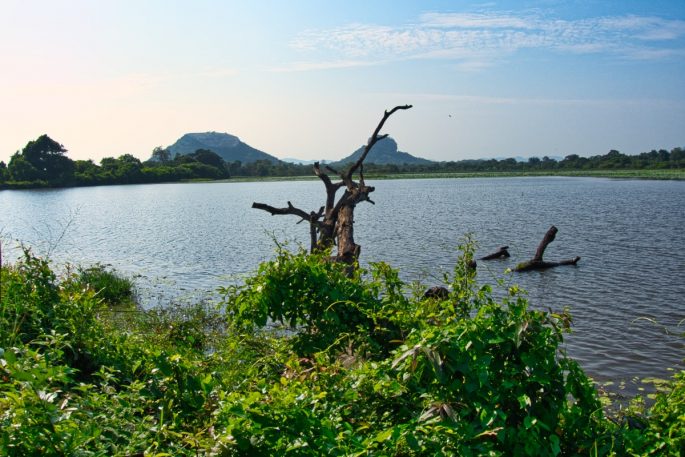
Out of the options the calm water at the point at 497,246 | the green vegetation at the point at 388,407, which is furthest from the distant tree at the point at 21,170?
the green vegetation at the point at 388,407

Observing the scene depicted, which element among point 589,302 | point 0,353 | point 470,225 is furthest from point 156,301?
point 470,225

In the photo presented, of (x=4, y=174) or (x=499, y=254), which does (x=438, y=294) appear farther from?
(x=4, y=174)

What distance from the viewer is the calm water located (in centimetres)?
1464

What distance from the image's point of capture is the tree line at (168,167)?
111 meters

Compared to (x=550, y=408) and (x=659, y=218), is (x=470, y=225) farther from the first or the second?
(x=550, y=408)

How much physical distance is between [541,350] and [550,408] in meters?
0.38

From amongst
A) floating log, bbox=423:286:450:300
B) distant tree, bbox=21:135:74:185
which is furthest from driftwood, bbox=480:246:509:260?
distant tree, bbox=21:135:74:185

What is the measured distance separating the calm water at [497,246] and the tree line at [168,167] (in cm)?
2956

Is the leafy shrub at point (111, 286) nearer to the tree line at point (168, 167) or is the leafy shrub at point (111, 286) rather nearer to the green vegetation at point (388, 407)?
the green vegetation at point (388, 407)

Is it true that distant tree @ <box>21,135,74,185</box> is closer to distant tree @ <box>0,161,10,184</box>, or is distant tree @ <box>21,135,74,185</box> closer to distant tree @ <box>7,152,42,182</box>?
distant tree @ <box>7,152,42,182</box>

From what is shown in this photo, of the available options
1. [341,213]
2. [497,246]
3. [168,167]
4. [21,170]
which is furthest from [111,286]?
[168,167]

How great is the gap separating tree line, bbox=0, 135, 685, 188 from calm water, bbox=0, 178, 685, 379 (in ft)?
97.0

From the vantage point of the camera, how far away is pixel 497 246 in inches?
1177

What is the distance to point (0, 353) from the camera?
3270mm
